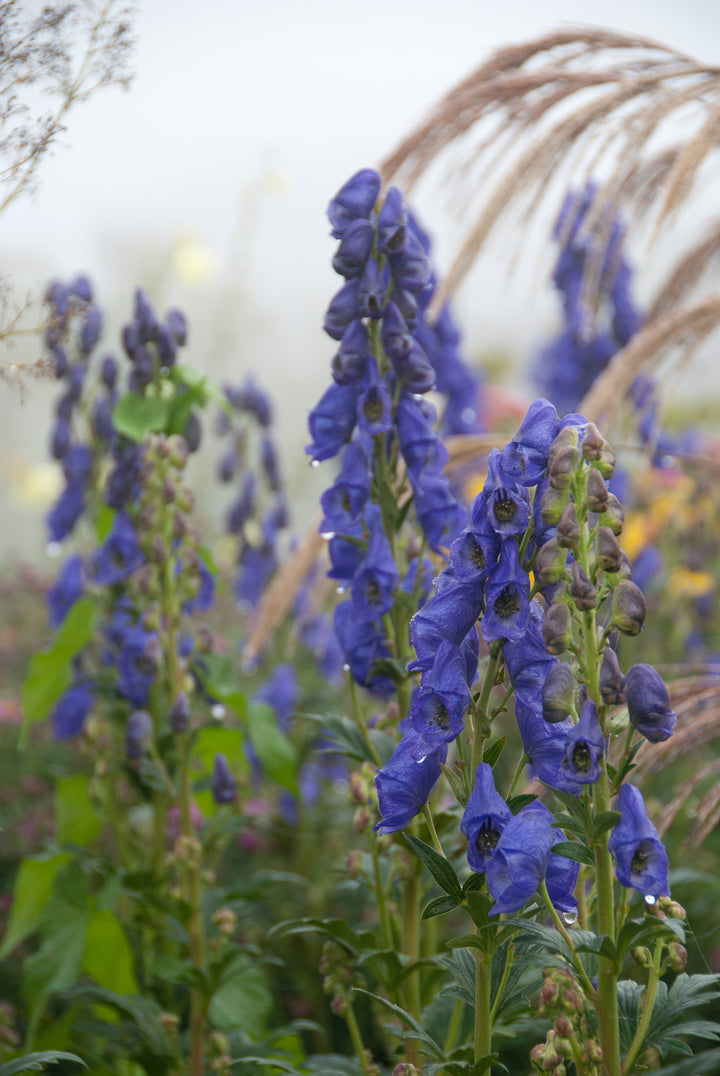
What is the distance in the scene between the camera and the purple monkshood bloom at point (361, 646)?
1.45 meters

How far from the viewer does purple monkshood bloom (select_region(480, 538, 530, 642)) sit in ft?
3.11

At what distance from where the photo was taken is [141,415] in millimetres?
1933

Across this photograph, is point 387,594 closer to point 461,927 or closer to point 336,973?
point 336,973

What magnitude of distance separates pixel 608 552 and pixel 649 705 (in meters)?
0.15

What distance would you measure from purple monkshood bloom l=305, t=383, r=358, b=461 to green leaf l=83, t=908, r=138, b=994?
1.06 m

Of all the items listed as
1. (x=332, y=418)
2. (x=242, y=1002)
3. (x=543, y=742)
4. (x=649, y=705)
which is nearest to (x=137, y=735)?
(x=242, y=1002)

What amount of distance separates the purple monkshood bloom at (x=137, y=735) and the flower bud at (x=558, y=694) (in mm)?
1107

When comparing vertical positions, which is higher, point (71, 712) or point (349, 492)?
point (349, 492)

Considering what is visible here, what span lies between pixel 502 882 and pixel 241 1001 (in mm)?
1129

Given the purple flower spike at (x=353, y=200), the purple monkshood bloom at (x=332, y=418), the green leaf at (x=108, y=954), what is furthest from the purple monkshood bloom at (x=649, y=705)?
the green leaf at (x=108, y=954)

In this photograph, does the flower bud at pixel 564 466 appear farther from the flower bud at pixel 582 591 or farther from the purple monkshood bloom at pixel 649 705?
the purple monkshood bloom at pixel 649 705

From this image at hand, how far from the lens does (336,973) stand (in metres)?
1.42

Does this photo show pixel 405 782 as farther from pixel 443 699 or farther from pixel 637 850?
pixel 637 850

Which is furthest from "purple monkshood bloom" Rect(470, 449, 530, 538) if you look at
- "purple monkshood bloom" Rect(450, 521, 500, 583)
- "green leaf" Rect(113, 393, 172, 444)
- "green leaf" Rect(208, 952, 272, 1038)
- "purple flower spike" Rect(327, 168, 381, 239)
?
"green leaf" Rect(208, 952, 272, 1038)
